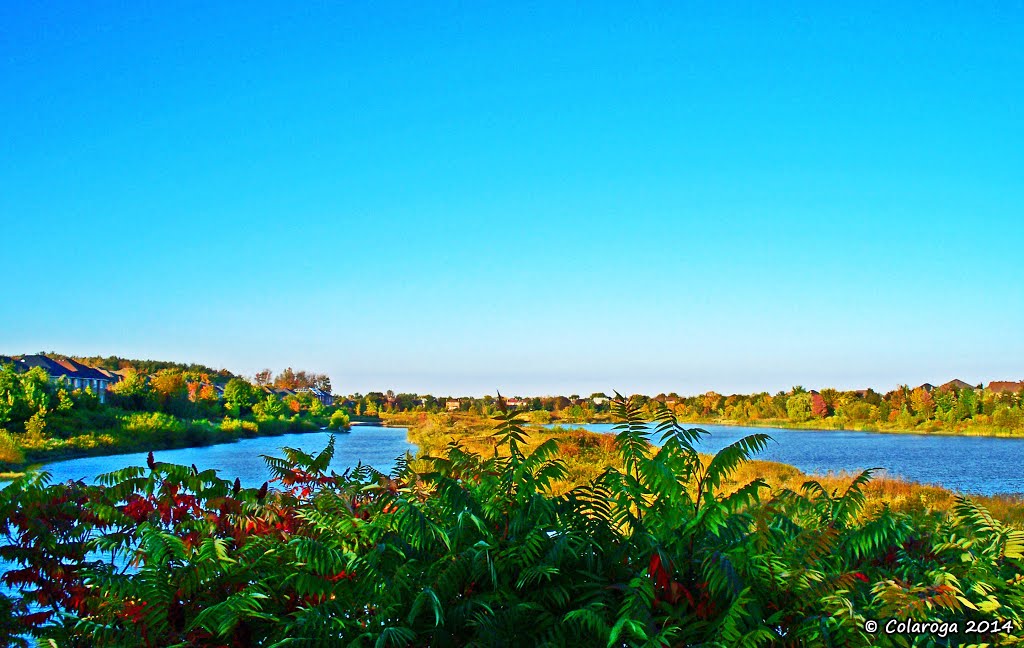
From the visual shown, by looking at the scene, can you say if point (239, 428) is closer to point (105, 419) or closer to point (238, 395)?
point (105, 419)

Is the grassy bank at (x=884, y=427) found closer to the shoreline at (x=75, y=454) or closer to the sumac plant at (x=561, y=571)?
the shoreline at (x=75, y=454)

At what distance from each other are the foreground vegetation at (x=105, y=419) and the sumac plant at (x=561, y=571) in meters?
35.6

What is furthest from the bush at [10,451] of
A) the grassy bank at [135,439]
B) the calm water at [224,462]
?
the calm water at [224,462]

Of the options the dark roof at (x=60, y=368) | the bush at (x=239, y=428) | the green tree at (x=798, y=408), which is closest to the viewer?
the bush at (x=239, y=428)

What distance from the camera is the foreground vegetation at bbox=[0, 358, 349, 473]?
44894 millimetres

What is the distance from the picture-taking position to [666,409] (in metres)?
3.90

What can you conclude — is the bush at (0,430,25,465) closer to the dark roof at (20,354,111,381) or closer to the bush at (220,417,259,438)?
the bush at (220,417,259,438)

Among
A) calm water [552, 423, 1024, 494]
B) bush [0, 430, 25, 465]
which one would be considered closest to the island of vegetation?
bush [0, 430, 25, 465]

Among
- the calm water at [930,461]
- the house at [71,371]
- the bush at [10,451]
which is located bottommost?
the calm water at [930,461]

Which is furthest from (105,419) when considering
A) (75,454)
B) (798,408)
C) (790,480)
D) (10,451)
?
(798,408)

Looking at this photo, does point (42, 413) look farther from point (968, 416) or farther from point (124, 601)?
point (968, 416)

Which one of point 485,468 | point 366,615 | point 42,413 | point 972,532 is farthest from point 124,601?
point 42,413

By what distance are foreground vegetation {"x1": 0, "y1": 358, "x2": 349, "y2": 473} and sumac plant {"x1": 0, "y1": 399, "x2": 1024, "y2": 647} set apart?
35551 mm

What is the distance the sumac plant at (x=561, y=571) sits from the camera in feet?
10.8
